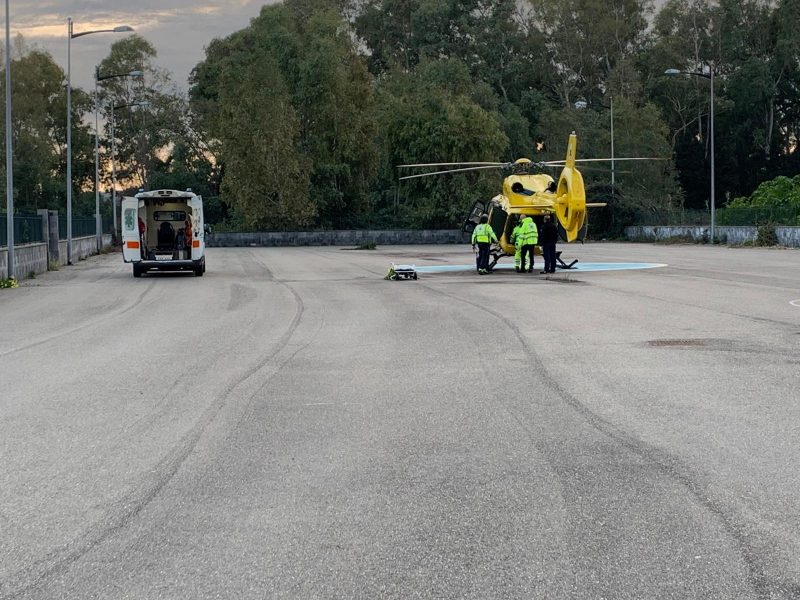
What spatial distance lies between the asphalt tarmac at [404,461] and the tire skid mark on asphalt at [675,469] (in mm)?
24

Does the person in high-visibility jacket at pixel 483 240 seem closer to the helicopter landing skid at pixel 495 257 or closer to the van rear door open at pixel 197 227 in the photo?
the helicopter landing skid at pixel 495 257

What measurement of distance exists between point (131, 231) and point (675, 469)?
85.5ft

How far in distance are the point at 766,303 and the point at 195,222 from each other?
55.5 feet

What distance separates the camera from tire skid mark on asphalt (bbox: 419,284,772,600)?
16.2ft

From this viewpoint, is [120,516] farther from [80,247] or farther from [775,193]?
[775,193]

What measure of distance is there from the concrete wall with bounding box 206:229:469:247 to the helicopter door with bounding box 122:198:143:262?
46.3 meters

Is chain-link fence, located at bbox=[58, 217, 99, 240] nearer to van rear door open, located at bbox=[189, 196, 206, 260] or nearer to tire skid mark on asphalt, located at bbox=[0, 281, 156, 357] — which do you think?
van rear door open, located at bbox=[189, 196, 206, 260]

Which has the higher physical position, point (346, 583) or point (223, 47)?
point (223, 47)

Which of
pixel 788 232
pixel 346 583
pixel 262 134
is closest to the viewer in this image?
pixel 346 583

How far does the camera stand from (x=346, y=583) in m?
4.83

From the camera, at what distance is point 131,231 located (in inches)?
1221

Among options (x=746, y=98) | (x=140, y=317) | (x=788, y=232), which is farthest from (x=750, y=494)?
(x=746, y=98)

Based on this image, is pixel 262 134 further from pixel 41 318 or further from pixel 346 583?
pixel 346 583

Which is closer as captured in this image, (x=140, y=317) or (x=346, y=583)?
(x=346, y=583)
